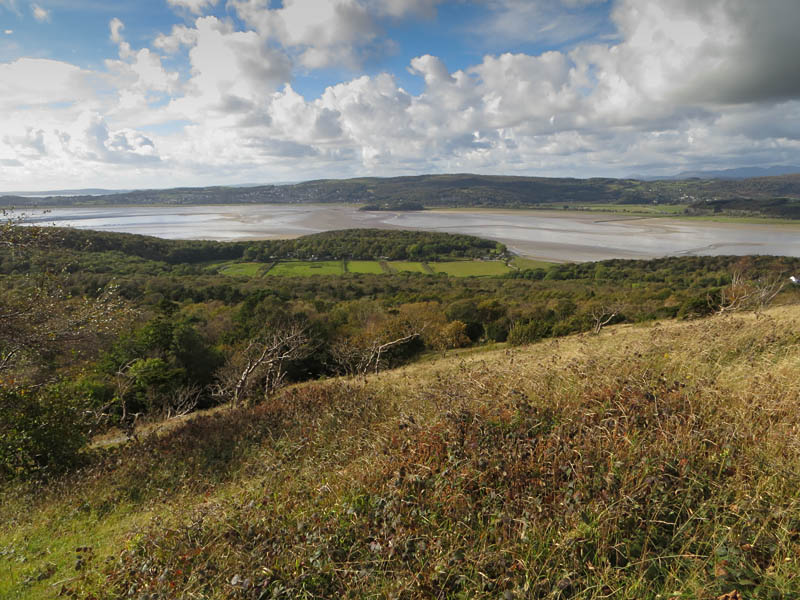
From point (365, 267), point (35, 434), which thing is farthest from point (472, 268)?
point (35, 434)

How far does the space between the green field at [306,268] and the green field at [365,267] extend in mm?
1744

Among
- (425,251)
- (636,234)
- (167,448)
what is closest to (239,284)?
(425,251)

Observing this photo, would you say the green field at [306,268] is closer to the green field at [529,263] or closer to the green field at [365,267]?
the green field at [365,267]

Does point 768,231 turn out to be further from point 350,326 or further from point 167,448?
point 167,448

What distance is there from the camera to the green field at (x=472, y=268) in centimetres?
5925

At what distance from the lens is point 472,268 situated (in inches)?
2527

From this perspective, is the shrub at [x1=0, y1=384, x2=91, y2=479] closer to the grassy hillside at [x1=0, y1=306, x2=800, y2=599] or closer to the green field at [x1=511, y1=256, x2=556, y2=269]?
the grassy hillside at [x1=0, y1=306, x2=800, y2=599]

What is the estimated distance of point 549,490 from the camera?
332 cm

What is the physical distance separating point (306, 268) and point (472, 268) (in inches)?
1036

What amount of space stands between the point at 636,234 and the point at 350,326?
76.6 meters

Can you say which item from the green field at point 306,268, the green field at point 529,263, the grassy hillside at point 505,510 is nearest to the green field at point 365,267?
the green field at point 306,268

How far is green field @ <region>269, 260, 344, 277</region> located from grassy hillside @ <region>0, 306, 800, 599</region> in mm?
55981

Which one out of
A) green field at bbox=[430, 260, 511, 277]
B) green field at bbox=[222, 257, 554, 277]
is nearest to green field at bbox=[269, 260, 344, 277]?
green field at bbox=[222, 257, 554, 277]

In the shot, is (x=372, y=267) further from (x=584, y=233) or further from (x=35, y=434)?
(x=35, y=434)
